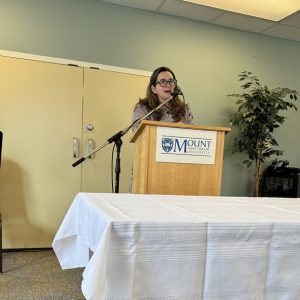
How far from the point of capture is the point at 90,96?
10.2 ft

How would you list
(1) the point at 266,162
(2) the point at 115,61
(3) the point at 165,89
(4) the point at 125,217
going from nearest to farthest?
(4) the point at 125,217
(3) the point at 165,89
(2) the point at 115,61
(1) the point at 266,162

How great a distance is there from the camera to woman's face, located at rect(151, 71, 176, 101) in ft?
6.70

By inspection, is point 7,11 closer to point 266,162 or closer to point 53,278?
point 53,278

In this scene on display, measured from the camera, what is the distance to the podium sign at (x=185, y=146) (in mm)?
1530

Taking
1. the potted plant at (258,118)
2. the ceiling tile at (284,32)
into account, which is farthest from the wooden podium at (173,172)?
the ceiling tile at (284,32)

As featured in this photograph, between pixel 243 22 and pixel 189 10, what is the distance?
749 millimetres

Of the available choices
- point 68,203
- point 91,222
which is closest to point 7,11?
point 68,203

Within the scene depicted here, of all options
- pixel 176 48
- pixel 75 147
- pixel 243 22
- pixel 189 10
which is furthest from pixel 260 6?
pixel 75 147

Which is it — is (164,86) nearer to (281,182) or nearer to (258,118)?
(258,118)

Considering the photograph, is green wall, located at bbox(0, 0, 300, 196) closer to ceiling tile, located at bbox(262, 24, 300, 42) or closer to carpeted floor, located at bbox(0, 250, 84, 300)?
ceiling tile, located at bbox(262, 24, 300, 42)

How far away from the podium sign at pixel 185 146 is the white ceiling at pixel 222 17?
2.35 metres

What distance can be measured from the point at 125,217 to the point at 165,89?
1.30m

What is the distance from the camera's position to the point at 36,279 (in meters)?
2.20

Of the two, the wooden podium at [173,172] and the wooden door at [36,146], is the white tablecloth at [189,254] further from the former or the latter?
the wooden door at [36,146]
